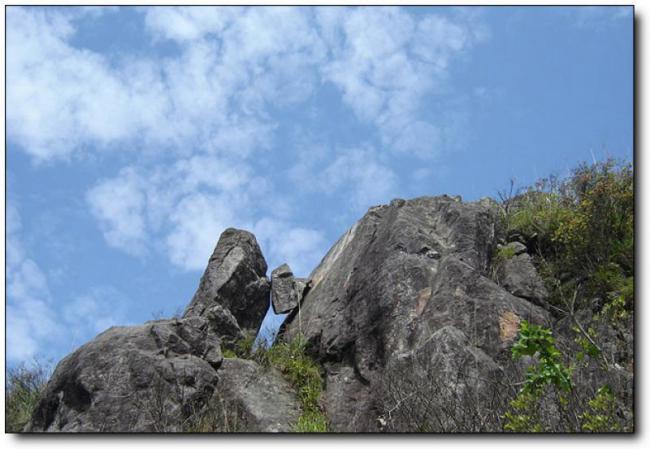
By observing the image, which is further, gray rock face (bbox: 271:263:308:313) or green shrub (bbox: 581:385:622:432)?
gray rock face (bbox: 271:263:308:313)

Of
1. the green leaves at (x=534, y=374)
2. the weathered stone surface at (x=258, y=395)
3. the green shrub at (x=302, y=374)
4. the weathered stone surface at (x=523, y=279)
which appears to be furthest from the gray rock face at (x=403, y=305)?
the green leaves at (x=534, y=374)

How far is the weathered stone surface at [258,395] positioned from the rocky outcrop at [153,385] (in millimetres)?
13

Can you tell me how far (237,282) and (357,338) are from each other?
2991 millimetres

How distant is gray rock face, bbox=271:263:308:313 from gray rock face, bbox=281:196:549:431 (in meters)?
0.19

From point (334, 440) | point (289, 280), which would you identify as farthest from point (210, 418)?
point (289, 280)

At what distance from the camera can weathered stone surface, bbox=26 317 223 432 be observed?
9977 millimetres

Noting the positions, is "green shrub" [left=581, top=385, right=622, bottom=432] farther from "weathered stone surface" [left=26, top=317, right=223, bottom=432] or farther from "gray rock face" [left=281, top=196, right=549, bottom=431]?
"weathered stone surface" [left=26, top=317, right=223, bottom=432]

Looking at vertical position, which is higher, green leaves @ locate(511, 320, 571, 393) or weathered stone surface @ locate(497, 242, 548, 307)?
weathered stone surface @ locate(497, 242, 548, 307)

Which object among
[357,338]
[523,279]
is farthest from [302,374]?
[523,279]

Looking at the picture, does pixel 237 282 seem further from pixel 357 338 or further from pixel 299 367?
pixel 357 338

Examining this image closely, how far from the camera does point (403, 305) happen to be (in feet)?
39.0

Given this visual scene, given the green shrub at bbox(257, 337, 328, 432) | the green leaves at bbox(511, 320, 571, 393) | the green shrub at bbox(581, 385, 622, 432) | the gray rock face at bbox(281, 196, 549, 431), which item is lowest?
the green shrub at bbox(581, 385, 622, 432)

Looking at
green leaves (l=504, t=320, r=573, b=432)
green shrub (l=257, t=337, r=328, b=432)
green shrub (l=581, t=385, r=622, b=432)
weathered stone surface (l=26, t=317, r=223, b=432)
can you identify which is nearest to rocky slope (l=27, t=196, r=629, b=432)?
weathered stone surface (l=26, t=317, r=223, b=432)

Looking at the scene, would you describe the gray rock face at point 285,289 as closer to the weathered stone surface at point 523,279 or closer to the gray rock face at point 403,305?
the gray rock face at point 403,305
